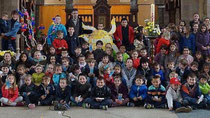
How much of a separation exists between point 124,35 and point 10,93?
145 inches

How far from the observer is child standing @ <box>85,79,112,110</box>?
7.25 m

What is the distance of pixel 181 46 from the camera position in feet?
31.4

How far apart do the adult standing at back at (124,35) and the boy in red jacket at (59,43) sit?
1.48 meters

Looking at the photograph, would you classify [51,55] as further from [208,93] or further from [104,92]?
[208,93]

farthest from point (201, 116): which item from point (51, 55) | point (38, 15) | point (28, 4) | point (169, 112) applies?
point (38, 15)

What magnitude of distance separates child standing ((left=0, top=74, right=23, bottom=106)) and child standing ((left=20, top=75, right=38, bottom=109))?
0.45 ft

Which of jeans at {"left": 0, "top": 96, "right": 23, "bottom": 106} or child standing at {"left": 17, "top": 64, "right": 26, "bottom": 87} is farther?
child standing at {"left": 17, "top": 64, "right": 26, "bottom": 87}

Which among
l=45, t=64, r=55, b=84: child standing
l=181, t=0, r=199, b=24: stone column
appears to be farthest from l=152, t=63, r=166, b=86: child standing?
l=181, t=0, r=199, b=24: stone column

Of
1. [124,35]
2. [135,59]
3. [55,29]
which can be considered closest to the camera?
[135,59]

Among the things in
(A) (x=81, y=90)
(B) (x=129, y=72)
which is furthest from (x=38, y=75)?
(B) (x=129, y=72)

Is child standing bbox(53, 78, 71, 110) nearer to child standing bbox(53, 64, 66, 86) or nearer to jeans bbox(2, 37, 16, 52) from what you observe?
child standing bbox(53, 64, 66, 86)

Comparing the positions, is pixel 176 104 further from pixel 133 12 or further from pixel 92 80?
pixel 133 12

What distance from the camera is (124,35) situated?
997 cm

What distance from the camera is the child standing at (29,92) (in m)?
7.42
